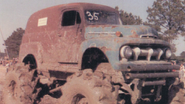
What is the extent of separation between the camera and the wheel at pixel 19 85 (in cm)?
622

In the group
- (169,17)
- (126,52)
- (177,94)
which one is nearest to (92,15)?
(126,52)

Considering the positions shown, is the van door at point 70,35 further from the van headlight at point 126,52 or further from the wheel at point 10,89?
the wheel at point 10,89

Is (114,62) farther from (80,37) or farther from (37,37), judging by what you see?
(37,37)

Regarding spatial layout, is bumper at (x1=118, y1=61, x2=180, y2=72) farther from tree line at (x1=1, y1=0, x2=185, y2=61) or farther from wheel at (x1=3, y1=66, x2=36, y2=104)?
tree line at (x1=1, y1=0, x2=185, y2=61)

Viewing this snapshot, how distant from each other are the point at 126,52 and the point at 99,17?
1.76m

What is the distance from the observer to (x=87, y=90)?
4.57 meters

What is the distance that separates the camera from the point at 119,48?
15.2ft

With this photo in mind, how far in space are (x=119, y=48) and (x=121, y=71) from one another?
1.50 feet

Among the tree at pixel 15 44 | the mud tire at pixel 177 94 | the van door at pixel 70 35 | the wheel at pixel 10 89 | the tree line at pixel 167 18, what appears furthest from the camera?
the tree at pixel 15 44

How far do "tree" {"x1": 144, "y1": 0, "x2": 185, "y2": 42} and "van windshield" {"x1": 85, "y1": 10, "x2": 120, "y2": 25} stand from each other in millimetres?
17870

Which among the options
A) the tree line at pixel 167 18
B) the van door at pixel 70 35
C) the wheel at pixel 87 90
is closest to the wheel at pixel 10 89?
the van door at pixel 70 35

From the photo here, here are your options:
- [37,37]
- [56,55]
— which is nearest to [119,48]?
[56,55]

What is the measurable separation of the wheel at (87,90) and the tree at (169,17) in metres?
19.7

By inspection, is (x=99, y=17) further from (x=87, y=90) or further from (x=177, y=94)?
(x=177, y=94)
